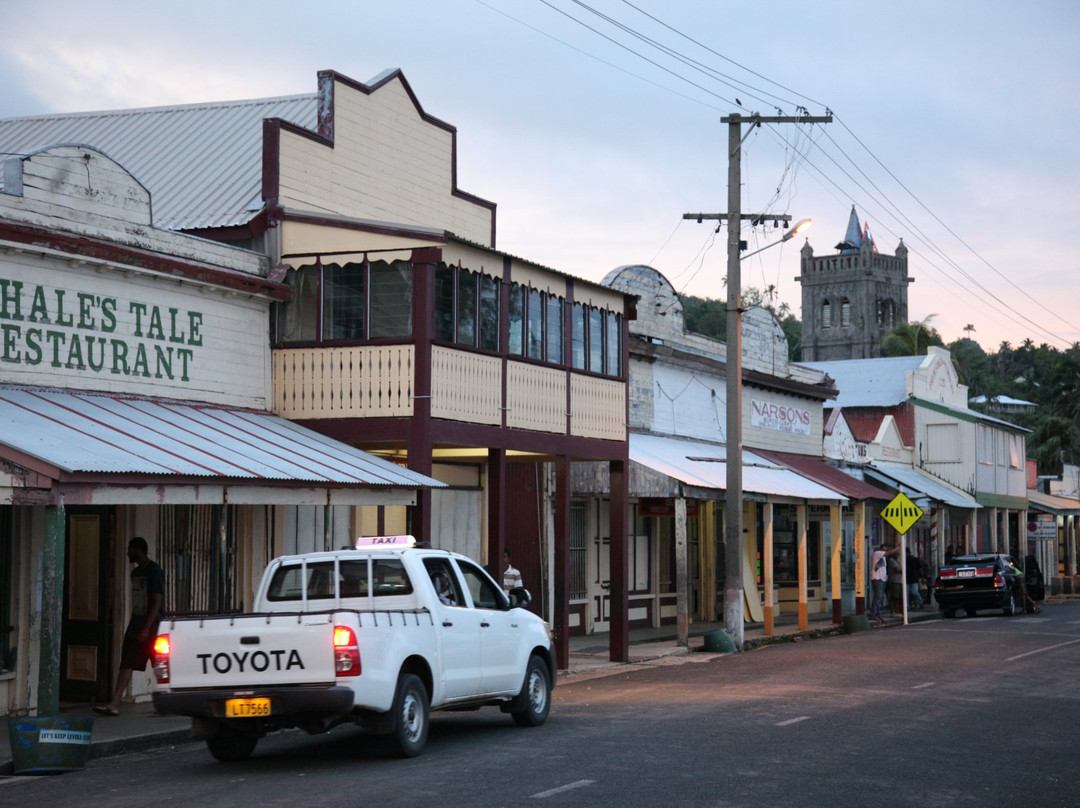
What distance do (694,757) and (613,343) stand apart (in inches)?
494

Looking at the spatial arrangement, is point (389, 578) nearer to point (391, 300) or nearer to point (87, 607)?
point (87, 607)

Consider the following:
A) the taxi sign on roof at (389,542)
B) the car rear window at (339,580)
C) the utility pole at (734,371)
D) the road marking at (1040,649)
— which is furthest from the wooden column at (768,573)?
the car rear window at (339,580)

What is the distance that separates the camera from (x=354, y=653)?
1123 cm

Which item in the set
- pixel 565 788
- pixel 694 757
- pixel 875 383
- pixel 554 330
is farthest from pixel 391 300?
pixel 875 383

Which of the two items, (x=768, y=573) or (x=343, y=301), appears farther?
(x=768, y=573)

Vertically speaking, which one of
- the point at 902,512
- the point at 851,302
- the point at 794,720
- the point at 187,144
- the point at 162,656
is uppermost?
the point at 851,302

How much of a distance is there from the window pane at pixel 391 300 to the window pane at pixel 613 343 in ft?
17.2

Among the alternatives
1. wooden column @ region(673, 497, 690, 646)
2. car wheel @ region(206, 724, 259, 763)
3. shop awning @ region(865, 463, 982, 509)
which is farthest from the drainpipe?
shop awning @ region(865, 463, 982, 509)

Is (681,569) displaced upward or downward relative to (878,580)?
upward

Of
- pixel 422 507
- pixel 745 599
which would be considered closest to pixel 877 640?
pixel 745 599

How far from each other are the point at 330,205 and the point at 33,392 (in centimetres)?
709

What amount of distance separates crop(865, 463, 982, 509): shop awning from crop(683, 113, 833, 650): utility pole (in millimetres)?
14787

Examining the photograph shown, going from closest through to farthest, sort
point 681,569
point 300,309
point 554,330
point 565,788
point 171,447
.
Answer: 1. point 565,788
2. point 171,447
3. point 300,309
4. point 554,330
5. point 681,569

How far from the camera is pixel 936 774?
36.1ft
